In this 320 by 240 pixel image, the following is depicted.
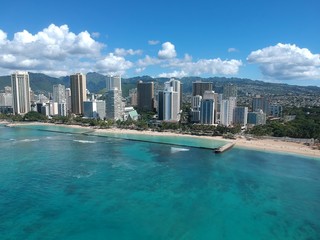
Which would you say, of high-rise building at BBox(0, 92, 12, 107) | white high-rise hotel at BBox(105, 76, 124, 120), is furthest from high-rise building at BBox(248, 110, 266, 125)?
high-rise building at BBox(0, 92, 12, 107)

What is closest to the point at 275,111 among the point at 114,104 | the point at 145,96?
the point at 145,96

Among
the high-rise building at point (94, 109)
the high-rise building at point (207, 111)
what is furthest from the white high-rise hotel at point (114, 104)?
the high-rise building at point (207, 111)

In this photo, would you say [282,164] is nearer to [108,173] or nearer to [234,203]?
[234,203]

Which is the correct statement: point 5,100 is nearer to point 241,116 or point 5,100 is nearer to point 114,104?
point 114,104

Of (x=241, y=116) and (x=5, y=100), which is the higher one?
(x=5, y=100)

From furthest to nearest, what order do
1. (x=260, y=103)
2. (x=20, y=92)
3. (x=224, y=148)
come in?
(x=20, y=92)
(x=260, y=103)
(x=224, y=148)

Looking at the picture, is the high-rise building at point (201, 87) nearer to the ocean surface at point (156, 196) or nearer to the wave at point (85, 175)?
the ocean surface at point (156, 196)
